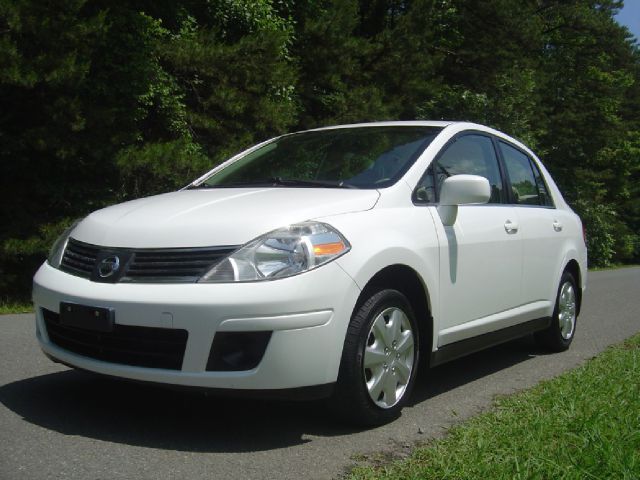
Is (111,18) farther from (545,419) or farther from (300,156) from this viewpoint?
(545,419)

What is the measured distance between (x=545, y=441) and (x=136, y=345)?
191 cm

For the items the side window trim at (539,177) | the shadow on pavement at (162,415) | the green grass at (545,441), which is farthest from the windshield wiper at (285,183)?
the side window trim at (539,177)

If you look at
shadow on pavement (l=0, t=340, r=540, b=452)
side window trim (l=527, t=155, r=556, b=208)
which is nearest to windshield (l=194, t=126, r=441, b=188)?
shadow on pavement (l=0, t=340, r=540, b=452)

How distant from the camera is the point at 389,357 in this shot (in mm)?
3971

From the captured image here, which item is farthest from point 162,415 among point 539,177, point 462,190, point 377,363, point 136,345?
point 539,177

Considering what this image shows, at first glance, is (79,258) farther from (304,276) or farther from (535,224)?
(535,224)

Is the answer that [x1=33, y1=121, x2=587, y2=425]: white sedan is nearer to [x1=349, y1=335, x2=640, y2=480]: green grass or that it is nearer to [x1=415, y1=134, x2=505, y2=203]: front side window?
[x1=415, y1=134, x2=505, y2=203]: front side window

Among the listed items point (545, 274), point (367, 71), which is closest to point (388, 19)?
point (367, 71)

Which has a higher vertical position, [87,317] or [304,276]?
[304,276]

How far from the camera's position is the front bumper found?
3.38 metres

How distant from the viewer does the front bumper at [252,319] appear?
338cm

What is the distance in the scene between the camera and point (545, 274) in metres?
5.81

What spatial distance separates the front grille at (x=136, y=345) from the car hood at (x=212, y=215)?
1.34 feet

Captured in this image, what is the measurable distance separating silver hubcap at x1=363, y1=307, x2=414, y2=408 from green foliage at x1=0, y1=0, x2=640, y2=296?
7.26 m
